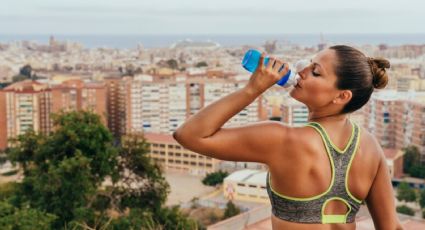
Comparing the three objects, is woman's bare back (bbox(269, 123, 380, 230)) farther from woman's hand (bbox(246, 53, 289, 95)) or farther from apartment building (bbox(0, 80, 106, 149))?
apartment building (bbox(0, 80, 106, 149))

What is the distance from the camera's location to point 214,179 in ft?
51.6

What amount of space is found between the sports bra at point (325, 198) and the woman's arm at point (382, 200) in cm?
6

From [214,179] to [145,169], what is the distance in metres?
9.95

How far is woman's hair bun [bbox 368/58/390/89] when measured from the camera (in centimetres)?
98

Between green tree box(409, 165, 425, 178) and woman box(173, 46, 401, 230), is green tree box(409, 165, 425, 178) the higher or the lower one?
the lower one

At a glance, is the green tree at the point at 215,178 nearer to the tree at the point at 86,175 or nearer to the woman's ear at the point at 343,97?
the tree at the point at 86,175

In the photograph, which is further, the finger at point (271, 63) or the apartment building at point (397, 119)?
the apartment building at point (397, 119)

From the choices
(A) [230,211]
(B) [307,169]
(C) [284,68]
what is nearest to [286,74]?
(C) [284,68]

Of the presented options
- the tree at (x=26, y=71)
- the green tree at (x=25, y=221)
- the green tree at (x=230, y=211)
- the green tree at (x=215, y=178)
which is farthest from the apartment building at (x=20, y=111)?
the tree at (x=26, y=71)

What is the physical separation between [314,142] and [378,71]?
0.47ft

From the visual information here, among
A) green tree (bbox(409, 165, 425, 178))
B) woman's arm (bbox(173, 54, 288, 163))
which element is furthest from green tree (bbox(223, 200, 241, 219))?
woman's arm (bbox(173, 54, 288, 163))

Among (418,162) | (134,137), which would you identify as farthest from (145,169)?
(418,162)

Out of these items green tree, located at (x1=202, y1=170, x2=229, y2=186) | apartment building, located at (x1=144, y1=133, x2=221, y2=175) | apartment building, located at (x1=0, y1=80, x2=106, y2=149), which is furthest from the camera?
apartment building, located at (x1=0, y1=80, x2=106, y2=149)

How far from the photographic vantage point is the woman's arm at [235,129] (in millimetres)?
929
